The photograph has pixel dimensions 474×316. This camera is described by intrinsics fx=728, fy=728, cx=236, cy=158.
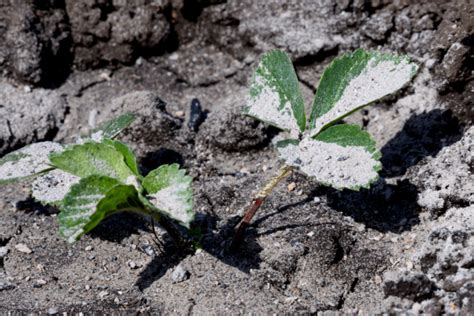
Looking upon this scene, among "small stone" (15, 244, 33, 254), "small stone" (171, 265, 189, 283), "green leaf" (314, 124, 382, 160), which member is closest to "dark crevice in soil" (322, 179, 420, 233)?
"green leaf" (314, 124, 382, 160)

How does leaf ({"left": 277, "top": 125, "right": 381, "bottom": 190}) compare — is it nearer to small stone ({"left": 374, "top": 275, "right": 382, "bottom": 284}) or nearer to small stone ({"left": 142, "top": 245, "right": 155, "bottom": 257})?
small stone ({"left": 374, "top": 275, "right": 382, "bottom": 284})

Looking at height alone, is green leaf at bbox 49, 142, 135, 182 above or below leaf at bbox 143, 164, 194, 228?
above

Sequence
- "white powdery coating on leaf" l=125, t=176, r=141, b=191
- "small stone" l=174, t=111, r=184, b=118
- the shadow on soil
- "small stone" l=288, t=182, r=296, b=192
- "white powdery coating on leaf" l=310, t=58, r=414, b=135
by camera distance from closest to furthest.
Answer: "white powdery coating on leaf" l=125, t=176, r=141, b=191, "white powdery coating on leaf" l=310, t=58, r=414, b=135, the shadow on soil, "small stone" l=288, t=182, r=296, b=192, "small stone" l=174, t=111, r=184, b=118

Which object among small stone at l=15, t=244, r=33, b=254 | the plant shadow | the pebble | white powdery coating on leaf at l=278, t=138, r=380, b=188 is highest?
white powdery coating on leaf at l=278, t=138, r=380, b=188

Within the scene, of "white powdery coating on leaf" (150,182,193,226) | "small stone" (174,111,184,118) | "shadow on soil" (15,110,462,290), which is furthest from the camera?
"small stone" (174,111,184,118)

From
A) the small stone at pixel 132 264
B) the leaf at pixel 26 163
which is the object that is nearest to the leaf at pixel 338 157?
the small stone at pixel 132 264

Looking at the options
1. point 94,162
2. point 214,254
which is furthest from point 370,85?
point 94,162

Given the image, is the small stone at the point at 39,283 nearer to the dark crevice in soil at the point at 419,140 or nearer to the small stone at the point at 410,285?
the small stone at the point at 410,285
